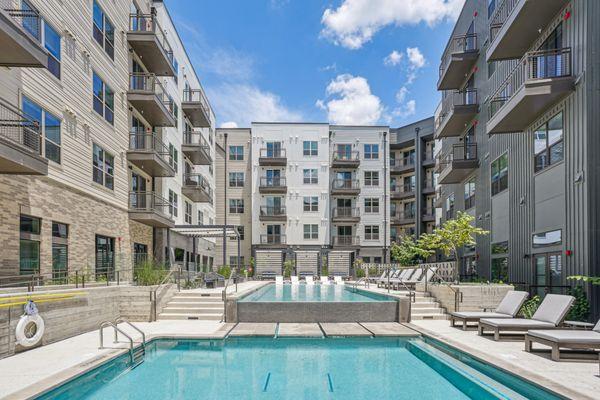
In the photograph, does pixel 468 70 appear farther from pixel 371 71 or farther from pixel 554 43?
pixel 371 71

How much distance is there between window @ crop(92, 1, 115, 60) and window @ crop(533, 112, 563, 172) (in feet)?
52.7

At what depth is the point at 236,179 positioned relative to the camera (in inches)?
1652

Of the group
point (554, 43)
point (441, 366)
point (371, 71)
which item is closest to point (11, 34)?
point (441, 366)

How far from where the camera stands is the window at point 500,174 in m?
17.2

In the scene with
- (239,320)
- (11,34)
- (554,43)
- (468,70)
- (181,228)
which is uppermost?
(468,70)

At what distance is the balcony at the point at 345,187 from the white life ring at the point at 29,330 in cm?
3349

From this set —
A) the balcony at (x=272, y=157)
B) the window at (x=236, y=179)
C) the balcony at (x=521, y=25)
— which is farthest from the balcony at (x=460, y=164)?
the window at (x=236, y=179)

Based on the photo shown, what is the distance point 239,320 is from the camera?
12.6 m

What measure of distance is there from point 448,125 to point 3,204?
63.6 ft

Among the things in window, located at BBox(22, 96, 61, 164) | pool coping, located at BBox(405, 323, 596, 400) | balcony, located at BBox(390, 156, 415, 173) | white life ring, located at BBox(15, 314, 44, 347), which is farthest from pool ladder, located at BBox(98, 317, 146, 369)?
balcony, located at BBox(390, 156, 415, 173)

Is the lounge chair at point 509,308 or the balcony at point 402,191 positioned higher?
the balcony at point 402,191

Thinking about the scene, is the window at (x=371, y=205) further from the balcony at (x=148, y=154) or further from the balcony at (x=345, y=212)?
the balcony at (x=148, y=154)

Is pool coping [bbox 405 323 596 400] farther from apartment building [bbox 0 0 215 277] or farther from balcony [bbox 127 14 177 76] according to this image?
balcony [bbox 127 14 177 76]

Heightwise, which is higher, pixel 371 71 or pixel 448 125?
pixel 371 71
